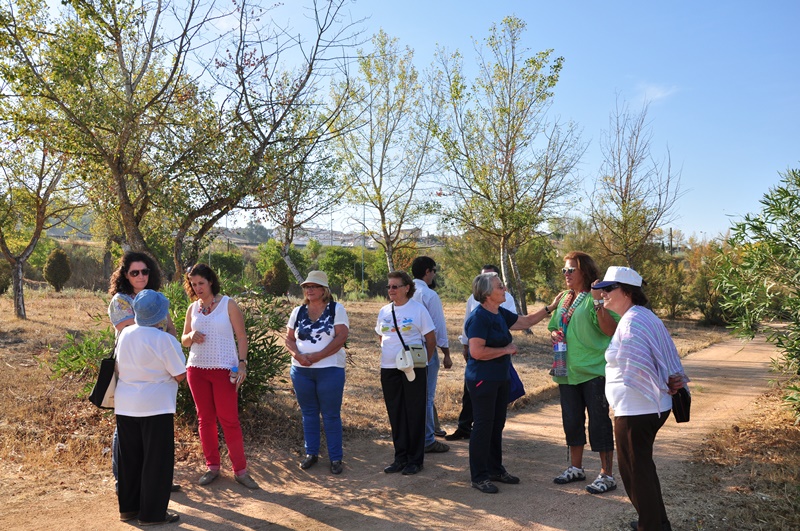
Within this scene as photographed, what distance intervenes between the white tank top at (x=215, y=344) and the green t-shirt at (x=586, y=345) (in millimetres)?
2647

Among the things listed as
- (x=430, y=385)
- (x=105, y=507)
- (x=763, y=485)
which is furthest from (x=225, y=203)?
(x=763, y=485)

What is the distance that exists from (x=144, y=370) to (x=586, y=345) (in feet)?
11.0

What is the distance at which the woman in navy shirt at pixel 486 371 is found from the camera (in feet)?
17.0

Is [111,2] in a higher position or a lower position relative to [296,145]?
higher

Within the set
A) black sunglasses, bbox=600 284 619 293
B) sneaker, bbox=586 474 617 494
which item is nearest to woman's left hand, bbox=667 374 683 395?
black sunglasses, bbox=600 284 619 293

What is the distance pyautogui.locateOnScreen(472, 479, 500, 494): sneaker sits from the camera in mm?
5141

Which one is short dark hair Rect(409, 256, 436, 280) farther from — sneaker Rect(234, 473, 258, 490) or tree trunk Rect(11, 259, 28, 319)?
tree trunk Rect(11, 259, 28, 319)

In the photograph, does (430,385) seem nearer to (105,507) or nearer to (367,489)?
→ (367,489)

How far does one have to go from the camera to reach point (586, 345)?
16.7 ft

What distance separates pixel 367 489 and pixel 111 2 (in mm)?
6269

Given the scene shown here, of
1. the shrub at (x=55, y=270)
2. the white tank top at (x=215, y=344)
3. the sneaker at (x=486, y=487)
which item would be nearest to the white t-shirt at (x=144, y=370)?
the white tank top at (x=215, y=344)

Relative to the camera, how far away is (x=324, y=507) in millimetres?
4934

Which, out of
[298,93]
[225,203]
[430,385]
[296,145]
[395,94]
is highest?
[395,94]

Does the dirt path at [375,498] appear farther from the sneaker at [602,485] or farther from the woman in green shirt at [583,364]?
the woman in green shirt at [583,364]
